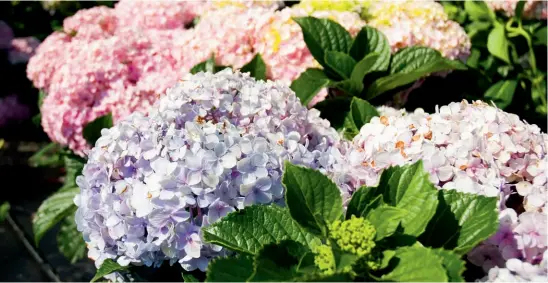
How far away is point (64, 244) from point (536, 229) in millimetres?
1461

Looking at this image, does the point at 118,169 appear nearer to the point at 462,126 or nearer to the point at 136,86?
the point at 462,126

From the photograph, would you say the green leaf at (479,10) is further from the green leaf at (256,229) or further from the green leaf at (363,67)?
the green leaf at (256,229)

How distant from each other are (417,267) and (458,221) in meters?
0.14

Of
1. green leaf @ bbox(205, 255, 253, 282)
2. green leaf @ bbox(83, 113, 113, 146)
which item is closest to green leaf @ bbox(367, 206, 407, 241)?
green leaf @ bbox(205, 255, 253, 282)

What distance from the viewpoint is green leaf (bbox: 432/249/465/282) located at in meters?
0.71

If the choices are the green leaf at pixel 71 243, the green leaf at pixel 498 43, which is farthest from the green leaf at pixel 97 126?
the green leaf at pixel 498 43

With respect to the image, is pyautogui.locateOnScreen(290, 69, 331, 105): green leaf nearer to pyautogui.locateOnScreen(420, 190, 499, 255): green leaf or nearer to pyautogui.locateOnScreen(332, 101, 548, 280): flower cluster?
pyautogui.locateOnScreen(332, 101, 548, 280): flower cluster

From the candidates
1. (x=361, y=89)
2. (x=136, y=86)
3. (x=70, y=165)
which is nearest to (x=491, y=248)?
(x=361, y=89)

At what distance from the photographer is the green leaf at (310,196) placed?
0.82 m

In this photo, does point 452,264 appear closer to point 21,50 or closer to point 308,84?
point 308,84

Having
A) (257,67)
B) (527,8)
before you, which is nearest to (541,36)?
(527,8)

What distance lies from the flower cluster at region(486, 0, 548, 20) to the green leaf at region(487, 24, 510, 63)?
62 mm

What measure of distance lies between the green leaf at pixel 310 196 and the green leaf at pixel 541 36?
1500mm

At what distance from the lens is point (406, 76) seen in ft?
4.66
